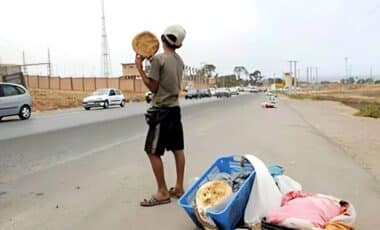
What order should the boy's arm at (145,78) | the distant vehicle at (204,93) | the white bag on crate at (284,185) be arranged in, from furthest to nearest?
the distant vehicle at (204,93)
the boy's arm at (145,78)
the white bag on crate at (284,185)

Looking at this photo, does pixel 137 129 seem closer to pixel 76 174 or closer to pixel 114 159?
pixel 114 159

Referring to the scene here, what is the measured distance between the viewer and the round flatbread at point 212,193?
477 centimetres

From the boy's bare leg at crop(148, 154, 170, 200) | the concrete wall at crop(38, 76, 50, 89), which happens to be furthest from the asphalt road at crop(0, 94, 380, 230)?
the concrete wall at crop(38, 76, 50, 89)

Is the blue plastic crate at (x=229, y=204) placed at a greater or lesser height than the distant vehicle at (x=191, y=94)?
greater

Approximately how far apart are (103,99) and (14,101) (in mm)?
14143

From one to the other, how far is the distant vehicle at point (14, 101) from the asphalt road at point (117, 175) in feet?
24.9

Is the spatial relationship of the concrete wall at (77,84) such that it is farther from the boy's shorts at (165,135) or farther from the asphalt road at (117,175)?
the boy's shorts at (165,135)

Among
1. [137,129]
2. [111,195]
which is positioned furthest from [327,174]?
[137,129]

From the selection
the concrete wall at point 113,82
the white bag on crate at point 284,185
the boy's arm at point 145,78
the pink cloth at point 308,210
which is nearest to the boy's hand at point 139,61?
the boy's arm at point 145,78

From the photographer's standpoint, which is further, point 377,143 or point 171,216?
point 377,143

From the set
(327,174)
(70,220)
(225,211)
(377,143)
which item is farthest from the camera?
(377,143)

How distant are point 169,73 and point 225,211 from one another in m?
1.95

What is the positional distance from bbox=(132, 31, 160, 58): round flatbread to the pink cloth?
227 centimetres

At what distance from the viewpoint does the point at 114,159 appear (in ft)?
32.9
